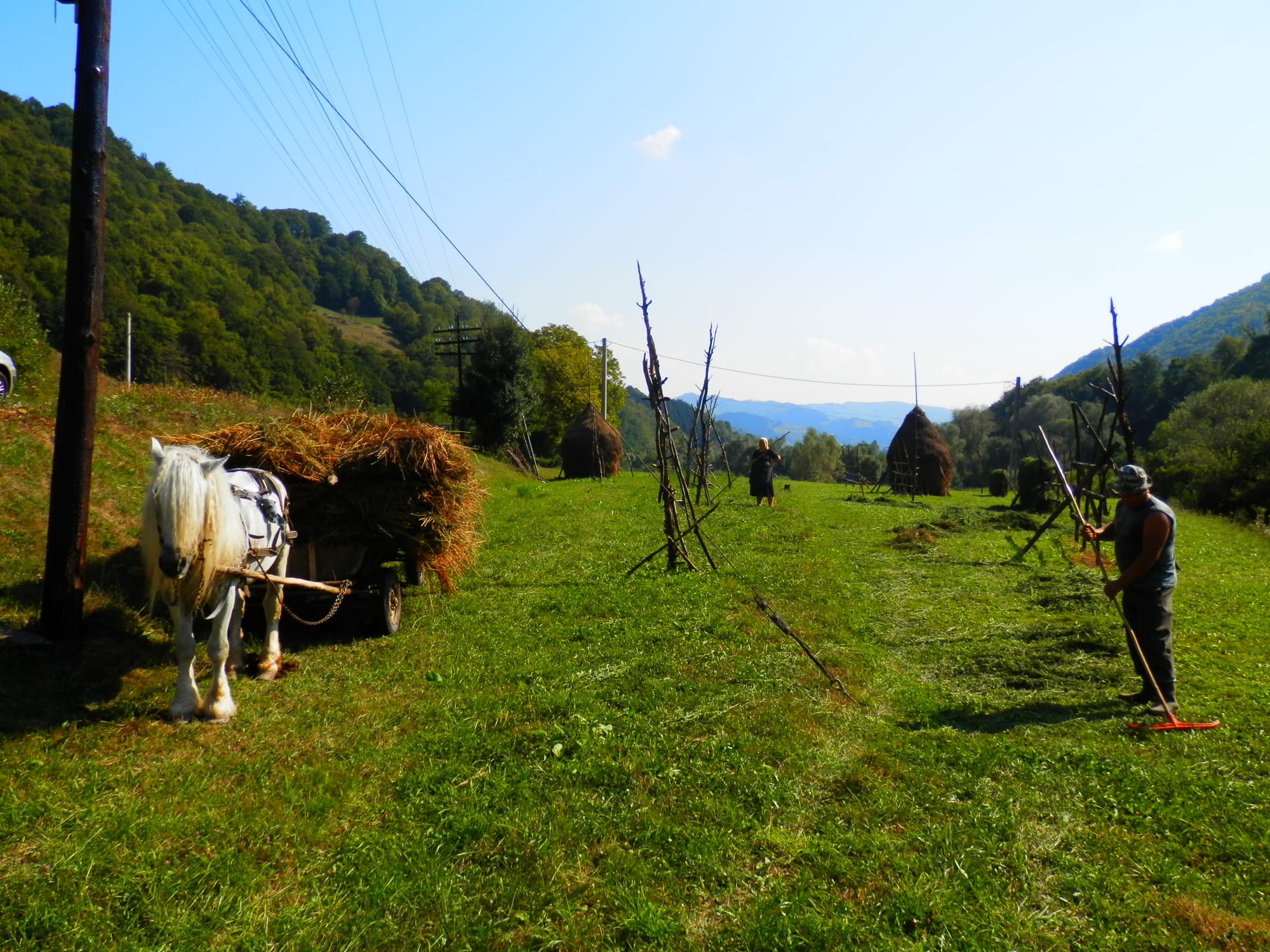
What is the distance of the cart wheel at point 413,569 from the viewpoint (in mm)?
8414

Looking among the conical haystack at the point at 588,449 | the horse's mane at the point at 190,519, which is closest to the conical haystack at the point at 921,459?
the conical haystack at the point at 588,449

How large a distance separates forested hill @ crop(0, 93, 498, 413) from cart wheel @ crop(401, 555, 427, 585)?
36587 millimetres

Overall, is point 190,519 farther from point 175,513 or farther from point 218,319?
point 218,319

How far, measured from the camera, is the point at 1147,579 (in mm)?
6246

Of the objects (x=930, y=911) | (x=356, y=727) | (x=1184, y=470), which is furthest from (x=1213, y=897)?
(x=1184, y=470)

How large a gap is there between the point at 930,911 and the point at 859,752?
184 centimetres

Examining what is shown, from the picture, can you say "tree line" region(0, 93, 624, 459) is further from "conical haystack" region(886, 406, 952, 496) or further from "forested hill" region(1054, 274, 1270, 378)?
"forested hill" region(1054, 274, 1270, 378)

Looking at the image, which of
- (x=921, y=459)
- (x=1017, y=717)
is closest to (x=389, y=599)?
(x=1017, y=717)

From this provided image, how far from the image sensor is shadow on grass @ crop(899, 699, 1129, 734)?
600cm

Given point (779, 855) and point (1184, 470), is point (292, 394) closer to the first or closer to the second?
point (1184, 470)

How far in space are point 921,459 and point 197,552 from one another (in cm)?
3299

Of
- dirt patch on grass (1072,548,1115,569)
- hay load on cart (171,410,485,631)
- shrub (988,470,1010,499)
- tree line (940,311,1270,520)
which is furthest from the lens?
shrub (988,470,1010,499)

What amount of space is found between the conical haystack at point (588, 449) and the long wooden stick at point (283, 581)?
91.4 feet


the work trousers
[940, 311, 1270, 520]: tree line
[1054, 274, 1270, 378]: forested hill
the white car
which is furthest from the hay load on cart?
[1054, 274, 1270, 378]: forested hill
